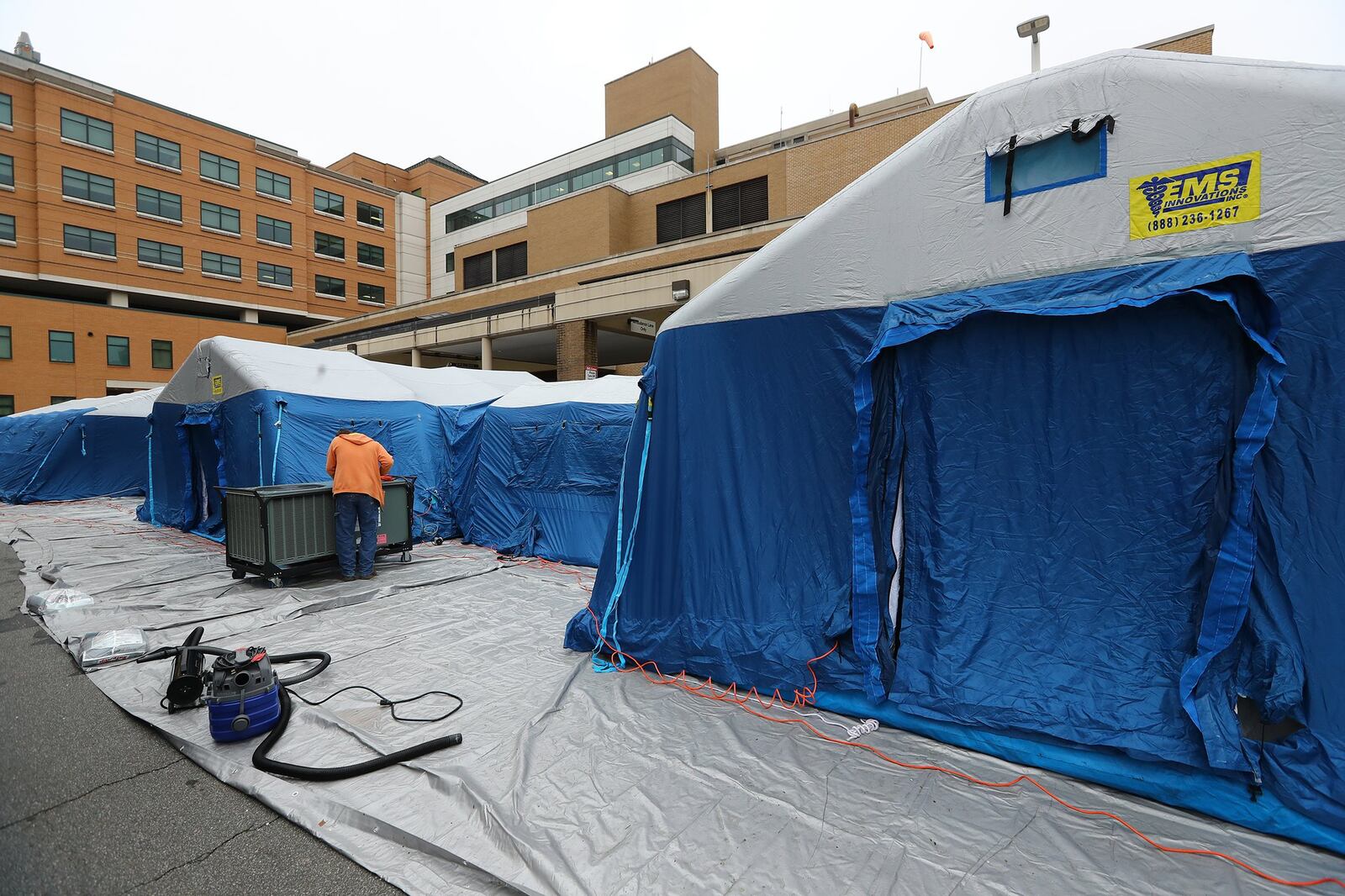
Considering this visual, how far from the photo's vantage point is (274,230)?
124ft

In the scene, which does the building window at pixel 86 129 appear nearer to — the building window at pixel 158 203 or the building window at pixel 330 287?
the building window at pixel 158 203

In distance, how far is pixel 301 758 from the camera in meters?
3.22

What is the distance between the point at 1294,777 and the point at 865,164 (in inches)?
833

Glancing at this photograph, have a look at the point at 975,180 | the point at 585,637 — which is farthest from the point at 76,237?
the point at 975,180

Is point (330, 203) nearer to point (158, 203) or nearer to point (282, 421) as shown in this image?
point (158, 203)

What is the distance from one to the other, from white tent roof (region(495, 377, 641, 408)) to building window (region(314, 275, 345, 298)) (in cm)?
3728

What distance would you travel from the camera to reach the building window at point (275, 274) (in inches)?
1464

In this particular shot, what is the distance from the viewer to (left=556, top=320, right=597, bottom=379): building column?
19.2 meters

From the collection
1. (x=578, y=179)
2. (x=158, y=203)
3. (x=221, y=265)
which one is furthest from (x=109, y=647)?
(x=221, y=265)

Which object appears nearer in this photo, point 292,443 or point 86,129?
point 292,443

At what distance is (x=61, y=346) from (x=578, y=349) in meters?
27.3

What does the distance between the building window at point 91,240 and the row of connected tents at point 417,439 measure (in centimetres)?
2746

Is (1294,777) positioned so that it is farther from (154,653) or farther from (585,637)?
(154,653)

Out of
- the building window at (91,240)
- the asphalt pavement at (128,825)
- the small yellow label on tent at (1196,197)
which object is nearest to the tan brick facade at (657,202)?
the building window at (91,240)
